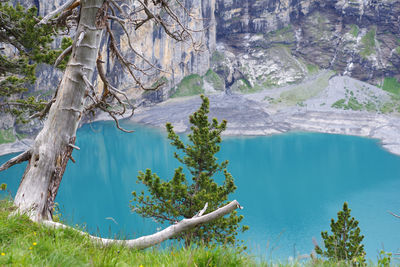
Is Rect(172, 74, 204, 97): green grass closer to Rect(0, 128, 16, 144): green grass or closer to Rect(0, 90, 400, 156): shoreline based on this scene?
Rect(0, 90, 400, 156): shoreline

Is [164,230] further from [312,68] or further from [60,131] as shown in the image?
[312,68]

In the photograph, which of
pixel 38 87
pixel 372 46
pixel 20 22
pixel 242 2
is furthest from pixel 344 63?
pixel 20 22

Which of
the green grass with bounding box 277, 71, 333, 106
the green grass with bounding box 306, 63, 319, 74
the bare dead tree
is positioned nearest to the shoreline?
the green grass with bounding box 277, 71, 333, 106

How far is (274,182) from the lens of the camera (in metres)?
38.0

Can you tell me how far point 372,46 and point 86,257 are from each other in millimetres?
108318

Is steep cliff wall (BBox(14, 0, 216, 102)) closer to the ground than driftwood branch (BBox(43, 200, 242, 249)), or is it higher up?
higher up

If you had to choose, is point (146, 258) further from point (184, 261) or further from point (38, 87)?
point (38, 87)

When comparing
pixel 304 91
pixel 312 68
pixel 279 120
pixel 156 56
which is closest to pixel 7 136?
pixel 156 56

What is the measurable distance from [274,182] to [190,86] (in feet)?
198

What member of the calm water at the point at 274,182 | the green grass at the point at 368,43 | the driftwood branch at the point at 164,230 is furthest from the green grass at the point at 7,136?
the green grass at the point at 368,43

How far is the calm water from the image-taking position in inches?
982

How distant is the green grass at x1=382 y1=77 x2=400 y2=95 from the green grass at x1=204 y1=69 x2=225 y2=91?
4689cm

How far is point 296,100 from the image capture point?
261 ft

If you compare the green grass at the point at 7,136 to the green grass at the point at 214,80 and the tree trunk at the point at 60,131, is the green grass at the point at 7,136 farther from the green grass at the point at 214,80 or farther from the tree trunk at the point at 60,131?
the green grass at the point at 214,80
